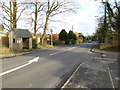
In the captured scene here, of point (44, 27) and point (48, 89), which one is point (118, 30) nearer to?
point (44, 27)

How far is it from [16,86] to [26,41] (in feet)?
64.2

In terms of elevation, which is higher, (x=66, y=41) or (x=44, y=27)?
(x=44, y=27)

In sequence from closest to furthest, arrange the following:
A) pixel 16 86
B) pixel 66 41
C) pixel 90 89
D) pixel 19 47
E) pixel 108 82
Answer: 1. pixel 90 89
2. pixel 16 86
3. pixel 108 82
4. pixel 19 47
5. pixel 66 41

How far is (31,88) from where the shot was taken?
14.6ft

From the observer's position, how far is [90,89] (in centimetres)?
432

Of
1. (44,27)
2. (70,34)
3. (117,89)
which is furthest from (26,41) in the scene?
(70,34)

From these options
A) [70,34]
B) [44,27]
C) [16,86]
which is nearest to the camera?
[16,86]

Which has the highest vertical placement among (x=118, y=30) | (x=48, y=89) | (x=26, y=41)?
(x=118, y=30)

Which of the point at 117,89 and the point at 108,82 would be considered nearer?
the point at 117,89

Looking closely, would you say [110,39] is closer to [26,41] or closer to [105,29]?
[105,29]

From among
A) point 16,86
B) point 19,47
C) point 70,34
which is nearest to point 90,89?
point 16,86

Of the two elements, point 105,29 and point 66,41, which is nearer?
point 105,29

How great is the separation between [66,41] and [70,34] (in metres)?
6.67

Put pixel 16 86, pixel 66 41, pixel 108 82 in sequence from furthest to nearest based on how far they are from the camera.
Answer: pixel 66 41 < pixel 108 82 < pixel 16 86
